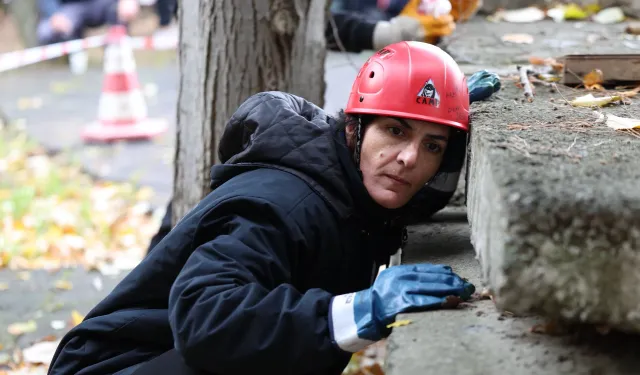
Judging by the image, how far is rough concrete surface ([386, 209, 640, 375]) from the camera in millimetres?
1696

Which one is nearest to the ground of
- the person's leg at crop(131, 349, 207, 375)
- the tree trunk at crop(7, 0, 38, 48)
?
the person's leg at crop(131, 349, 207, 375)

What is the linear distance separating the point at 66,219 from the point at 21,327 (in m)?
2.06

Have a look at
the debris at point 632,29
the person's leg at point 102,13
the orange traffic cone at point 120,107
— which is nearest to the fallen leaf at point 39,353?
the debris at point 632,29

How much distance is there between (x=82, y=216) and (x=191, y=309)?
16.4 ft

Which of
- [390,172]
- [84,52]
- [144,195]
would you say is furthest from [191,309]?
[84,52]

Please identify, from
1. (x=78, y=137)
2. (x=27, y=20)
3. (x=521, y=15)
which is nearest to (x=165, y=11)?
(x=27, y=20)

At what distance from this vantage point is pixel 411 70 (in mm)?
2477

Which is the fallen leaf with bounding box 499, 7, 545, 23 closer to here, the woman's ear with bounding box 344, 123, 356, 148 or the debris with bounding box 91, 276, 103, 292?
the debris with bounding box 91, 276, 103, 292

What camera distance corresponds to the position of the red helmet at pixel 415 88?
2434 millimetres

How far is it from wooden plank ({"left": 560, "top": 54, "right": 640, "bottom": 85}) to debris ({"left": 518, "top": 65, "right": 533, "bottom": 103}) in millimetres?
177

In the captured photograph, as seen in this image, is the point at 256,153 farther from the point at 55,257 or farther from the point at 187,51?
the point at 55,257

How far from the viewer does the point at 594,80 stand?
3029 millimetres

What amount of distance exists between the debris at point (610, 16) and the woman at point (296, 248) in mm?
3540

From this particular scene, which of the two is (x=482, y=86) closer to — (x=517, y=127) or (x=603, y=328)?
(x=517, y=127)
